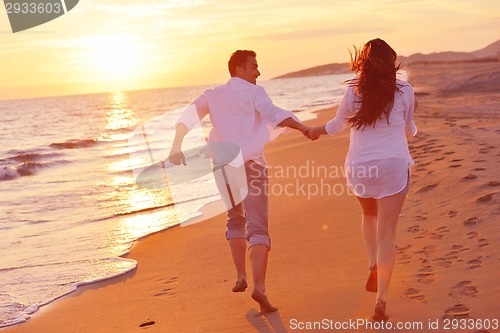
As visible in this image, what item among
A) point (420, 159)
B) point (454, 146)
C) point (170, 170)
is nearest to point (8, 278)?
point (420, 159)

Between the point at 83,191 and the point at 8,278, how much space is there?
6.65 metres

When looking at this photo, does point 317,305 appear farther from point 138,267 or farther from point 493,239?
point 138,267

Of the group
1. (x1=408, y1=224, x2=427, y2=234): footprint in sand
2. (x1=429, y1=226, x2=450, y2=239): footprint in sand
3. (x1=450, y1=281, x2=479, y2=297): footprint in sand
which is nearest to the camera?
(x1=450, y1=281, x2=479, y2=297): footprint in sand

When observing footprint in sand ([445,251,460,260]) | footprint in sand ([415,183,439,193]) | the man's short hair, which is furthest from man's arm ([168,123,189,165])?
footprint in sand ([415,183,439,193])

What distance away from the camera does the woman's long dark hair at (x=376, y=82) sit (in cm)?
404

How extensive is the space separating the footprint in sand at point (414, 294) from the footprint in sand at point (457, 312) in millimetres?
318

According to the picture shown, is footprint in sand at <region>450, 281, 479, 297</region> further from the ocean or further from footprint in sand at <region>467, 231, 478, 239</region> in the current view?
the ocean

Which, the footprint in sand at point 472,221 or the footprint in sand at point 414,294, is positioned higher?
the footprint in sand at point 414,294

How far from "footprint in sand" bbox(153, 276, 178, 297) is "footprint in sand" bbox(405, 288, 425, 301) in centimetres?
206

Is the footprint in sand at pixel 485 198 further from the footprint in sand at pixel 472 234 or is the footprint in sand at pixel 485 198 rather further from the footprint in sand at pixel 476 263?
the footprint in sand at pixel 476 263

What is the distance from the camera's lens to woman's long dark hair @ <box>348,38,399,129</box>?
159 inches

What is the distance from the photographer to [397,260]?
537 cm

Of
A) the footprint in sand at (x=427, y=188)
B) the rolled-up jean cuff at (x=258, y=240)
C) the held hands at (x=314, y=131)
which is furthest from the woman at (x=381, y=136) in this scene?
the footprint in sand at (x=427, y=188)

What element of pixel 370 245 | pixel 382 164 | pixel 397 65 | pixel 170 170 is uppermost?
pixel 397 65
